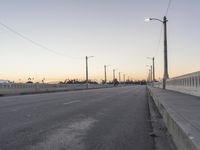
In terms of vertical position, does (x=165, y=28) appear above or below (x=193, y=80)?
above

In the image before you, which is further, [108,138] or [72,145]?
[108,138]

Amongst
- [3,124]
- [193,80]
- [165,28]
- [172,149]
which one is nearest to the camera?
[172,149]

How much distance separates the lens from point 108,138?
28.9 ft

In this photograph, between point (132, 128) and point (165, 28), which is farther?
point (165, 28)

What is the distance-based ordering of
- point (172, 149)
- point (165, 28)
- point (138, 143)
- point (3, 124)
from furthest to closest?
point (165, 28) < point (3, 124) < point (138, 143) < point (172, 149)

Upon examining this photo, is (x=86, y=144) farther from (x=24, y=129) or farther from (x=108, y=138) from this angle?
(x=24, y=129)

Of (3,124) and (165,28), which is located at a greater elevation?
(165,28)

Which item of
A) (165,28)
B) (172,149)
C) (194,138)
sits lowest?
(172,149)

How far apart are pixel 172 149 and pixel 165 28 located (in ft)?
109

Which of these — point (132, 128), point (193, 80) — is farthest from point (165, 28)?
point (132, 128)

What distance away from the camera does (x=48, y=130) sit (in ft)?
32.1

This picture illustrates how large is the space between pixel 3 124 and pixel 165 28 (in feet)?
103

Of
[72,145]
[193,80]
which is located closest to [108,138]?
[72,145]

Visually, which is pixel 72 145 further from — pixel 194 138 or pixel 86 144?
pixel 194 138
